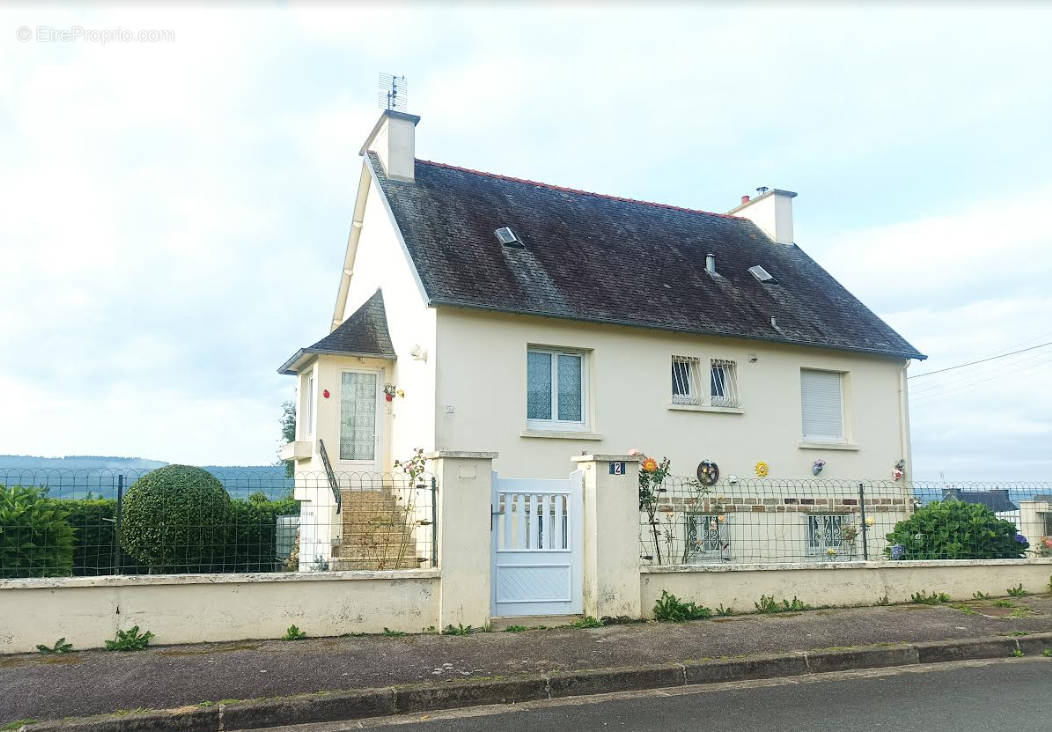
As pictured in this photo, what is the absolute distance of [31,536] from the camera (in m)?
8.56

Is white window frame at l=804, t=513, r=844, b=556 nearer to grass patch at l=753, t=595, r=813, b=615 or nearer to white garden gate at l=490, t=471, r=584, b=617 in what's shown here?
grass patch at l=753, t=595, r=813, b=615

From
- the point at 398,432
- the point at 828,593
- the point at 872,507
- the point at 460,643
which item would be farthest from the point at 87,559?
the point at 872,507

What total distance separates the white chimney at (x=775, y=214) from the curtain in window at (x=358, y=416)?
34.0ft

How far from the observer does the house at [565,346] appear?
13.9 meters

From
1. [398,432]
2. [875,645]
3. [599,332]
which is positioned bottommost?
[875,645]

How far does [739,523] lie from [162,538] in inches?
344

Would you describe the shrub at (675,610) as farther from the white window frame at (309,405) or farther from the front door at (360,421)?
the white window frame at (309,405)

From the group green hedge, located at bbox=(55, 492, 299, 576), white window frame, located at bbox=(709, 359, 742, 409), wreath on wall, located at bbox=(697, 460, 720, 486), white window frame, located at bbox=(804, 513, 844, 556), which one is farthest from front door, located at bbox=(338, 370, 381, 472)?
white window frame, located at bbox=(804, 513, 844, 556)

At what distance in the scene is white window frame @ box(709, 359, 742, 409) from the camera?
15825 mm

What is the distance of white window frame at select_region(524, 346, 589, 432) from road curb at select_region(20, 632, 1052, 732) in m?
6.61

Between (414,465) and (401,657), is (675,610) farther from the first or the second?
(414,465)

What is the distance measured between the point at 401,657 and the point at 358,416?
7.32m

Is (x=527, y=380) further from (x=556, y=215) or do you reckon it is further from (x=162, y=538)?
(x=162, y=538)

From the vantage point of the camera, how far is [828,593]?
1078cm
